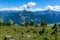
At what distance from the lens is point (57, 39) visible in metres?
24.0

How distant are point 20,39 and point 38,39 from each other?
470 centimetres

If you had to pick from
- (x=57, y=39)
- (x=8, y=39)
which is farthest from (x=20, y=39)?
(x=57, y=39)

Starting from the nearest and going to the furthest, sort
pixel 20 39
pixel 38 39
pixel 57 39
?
pixel 20 39 → pixel 57 39 → pixel 38 39

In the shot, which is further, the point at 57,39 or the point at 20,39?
the point at 57,39

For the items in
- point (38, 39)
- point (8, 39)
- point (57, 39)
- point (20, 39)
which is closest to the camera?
point (8, 39)

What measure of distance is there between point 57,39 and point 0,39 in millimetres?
6507

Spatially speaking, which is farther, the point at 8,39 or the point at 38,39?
the point at 38,39

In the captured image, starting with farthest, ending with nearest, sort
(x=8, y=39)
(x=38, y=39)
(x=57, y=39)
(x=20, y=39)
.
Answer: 1. (x=38, y=39)
2. (x=57, y=39)
3. (x=20, y=39)
4. (x=8, y=39)

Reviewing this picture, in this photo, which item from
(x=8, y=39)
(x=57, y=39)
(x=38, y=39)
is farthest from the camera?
(x=38, y=39)

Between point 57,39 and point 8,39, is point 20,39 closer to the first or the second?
point 8,39

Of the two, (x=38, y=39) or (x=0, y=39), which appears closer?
(x=0, y=39)

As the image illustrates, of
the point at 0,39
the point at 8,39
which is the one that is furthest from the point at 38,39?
the point at 8,39

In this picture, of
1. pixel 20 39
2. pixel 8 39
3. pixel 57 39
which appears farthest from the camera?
pixel 57 39

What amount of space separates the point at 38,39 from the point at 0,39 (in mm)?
4960
